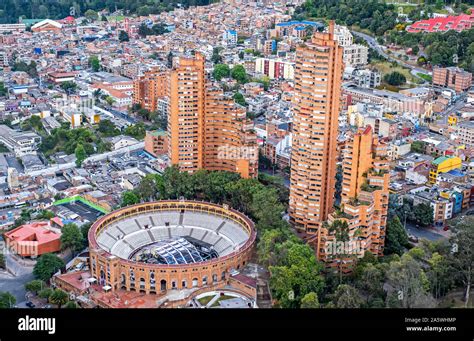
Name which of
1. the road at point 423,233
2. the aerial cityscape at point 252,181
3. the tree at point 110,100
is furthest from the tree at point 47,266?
the tree at point 110,100

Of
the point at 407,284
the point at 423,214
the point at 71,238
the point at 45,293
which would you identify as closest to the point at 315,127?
the point at 423,214

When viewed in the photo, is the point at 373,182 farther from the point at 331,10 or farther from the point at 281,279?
the point at 331,10

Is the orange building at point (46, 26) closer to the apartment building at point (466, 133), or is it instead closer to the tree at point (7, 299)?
the apartment building at point (466, 133)

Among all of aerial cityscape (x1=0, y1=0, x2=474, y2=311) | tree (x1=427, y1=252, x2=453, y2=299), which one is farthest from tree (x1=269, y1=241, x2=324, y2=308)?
tree (x1=427, y1=252, x2=453, y2=299)

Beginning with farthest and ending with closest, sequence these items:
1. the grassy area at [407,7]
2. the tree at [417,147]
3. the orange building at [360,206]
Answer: the grassy area at [407,7] → the tree at [417,147] → the orange building at [360,206]

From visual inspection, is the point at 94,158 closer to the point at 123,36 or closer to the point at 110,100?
the point at 110,100

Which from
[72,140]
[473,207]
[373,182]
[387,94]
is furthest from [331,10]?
[373,182]
